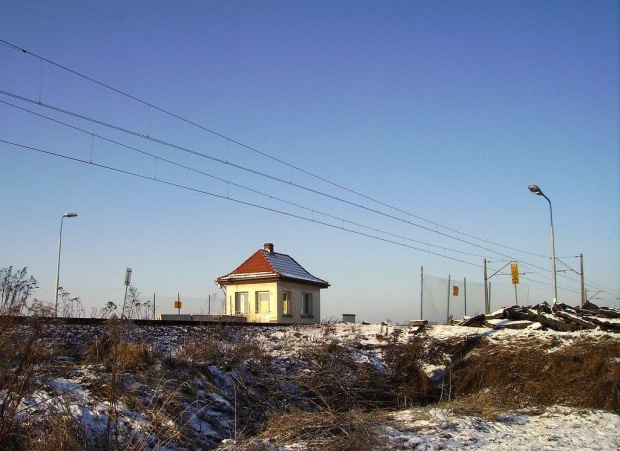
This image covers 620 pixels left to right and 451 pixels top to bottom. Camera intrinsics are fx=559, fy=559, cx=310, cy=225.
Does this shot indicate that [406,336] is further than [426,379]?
Yes

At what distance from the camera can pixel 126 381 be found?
30.4 feet

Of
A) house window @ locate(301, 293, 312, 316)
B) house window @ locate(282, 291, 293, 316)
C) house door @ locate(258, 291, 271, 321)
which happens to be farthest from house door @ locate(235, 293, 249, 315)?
house window @ locate(301, 293, 312, 316)

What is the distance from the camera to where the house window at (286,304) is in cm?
3431

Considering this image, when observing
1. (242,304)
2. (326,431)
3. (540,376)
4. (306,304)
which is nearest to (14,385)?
(326,431)

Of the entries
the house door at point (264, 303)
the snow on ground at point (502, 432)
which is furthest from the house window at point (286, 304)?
the snow on ground at point (502, 432)

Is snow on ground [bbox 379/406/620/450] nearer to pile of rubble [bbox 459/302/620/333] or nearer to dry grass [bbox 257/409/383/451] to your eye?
dry grass [bbox 257/409/383/451]

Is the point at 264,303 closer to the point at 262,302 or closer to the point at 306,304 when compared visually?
the point at 262,302

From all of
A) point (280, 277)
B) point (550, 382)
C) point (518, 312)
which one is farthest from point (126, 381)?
point (280, 277)

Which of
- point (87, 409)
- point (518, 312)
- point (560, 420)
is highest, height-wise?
point (518, 312)

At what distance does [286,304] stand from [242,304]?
303 centimetres

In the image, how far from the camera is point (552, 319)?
60.0 ft

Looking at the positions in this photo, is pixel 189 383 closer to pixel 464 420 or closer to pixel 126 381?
pixel 126 381

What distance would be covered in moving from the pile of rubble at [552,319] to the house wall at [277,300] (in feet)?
49.6

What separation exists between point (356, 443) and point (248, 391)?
3.66 meters
